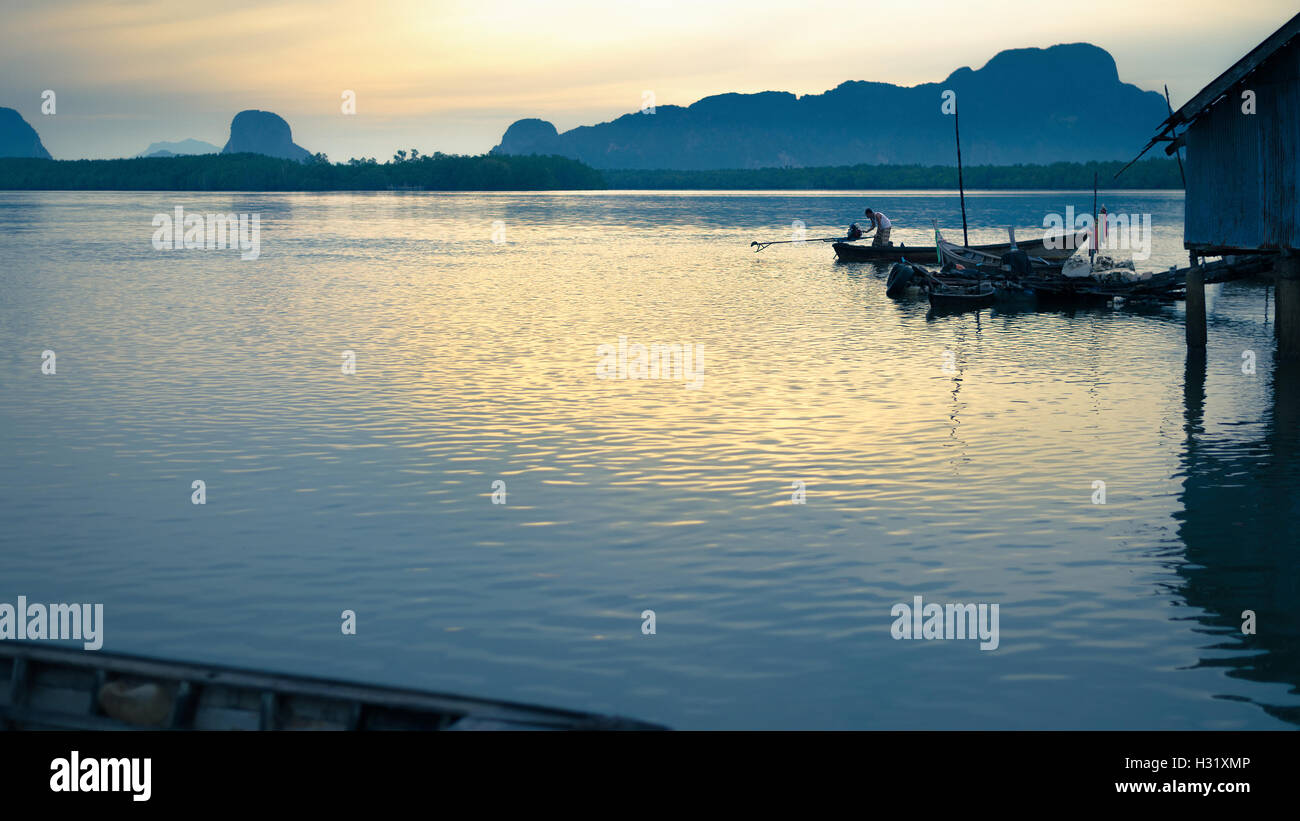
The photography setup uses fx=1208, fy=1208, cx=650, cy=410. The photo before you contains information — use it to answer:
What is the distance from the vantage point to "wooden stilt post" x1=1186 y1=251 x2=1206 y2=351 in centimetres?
2895

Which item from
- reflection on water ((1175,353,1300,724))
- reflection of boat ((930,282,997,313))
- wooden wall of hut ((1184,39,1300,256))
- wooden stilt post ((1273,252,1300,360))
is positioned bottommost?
reflection on water ((1175,353,1300,724))

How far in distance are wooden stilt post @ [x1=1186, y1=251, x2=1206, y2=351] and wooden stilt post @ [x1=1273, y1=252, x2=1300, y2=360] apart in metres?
2.31

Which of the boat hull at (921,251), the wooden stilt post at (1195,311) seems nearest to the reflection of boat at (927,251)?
the boat hull at (921,251)

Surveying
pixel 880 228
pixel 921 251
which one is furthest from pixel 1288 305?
pixel 880 228

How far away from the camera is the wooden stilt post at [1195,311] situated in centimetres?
2895

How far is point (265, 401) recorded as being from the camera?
2191 cm

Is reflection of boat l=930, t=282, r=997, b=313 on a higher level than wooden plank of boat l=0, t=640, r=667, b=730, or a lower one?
higher

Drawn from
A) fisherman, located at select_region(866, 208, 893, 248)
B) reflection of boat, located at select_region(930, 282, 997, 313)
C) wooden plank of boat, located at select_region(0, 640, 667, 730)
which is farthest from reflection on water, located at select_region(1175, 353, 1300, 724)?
fisherman, located at select_region(866, 208, 893, 248)

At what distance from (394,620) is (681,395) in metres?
12.1

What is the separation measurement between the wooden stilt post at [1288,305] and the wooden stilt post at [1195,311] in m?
2.31

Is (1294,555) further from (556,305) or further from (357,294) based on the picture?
(357,294)

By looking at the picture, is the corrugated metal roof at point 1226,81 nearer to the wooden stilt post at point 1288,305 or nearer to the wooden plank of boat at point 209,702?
the wooden stilt post at point 1288,305

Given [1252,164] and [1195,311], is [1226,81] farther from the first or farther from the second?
[1195,311]

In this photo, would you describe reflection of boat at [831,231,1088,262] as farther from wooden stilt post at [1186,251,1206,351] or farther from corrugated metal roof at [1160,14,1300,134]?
corrugated metal roof at [1160,14,1300,134]
